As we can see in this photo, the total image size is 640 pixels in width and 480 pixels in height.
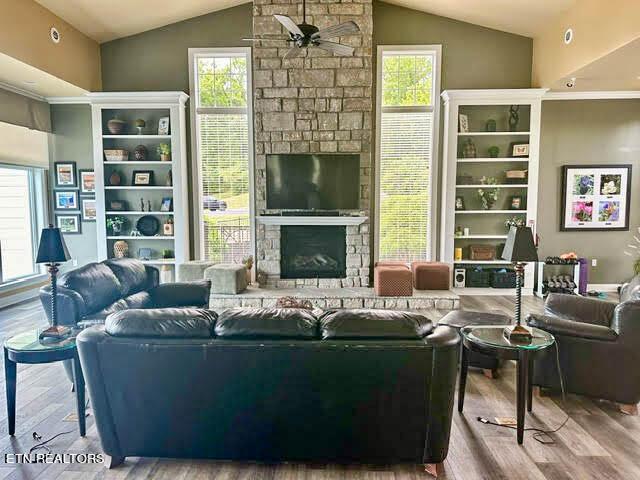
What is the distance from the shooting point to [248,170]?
6.96 metres

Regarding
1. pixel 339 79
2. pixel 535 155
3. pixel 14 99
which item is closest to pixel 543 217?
pixel 535 155

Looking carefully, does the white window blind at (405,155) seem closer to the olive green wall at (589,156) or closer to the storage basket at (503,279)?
the storage basket at (503,279)

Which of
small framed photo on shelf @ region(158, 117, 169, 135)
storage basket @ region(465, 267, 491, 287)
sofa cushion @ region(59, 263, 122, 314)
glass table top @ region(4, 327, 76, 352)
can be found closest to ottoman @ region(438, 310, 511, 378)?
glass table top @ region(4, 327, 76, 352)

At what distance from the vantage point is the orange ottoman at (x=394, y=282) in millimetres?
5934

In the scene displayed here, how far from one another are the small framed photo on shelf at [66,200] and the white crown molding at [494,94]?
6.38 metres

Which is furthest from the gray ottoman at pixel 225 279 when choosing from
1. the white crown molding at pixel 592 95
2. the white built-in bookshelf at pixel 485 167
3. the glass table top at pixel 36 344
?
the white crown molding at pixel 592 95

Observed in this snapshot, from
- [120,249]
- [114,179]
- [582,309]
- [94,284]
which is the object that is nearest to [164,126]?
[114,179]

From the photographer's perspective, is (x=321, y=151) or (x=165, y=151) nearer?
(x=321, y=151)

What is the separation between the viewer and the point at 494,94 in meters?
6.47

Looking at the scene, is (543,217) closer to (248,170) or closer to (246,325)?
(248,170)

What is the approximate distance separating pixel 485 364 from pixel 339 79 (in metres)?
4.46

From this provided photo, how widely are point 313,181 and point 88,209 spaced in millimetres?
3982

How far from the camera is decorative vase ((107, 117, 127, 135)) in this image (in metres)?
6.67

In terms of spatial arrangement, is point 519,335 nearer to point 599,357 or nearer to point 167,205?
point 599,357
